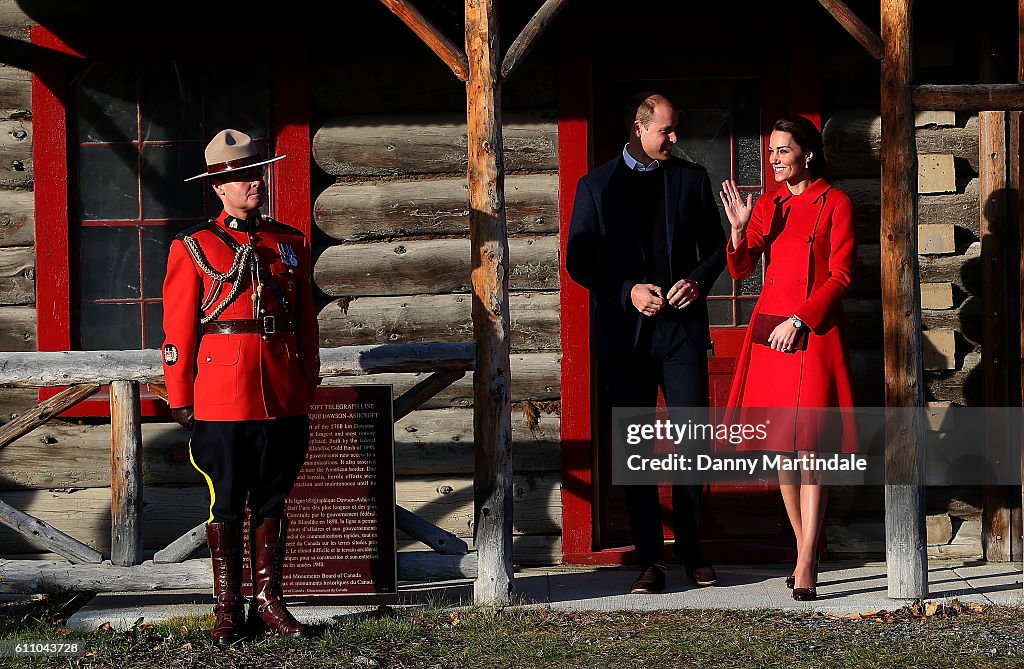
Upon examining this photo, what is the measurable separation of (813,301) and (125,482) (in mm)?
3170

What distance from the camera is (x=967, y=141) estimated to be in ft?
21.1

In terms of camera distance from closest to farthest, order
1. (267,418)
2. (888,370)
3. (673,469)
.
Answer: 1. (267,418)
2. (888,370)
3. (673,469)

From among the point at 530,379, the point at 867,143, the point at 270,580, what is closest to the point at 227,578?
the point at 270,580

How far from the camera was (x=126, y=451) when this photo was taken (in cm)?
559

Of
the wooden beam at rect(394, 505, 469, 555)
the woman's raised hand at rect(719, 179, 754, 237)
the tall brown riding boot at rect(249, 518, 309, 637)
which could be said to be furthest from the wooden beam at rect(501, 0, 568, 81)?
the tall brown riding boot at rect(249, 518, 309, 637)

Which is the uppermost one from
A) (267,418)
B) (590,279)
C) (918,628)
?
(590,279)

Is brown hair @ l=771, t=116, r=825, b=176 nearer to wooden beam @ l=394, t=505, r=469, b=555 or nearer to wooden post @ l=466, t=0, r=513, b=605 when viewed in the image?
wooden post @ l=466, t=0, r=513, b=605

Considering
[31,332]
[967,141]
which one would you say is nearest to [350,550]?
[31,332]

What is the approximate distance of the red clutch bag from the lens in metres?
5.34

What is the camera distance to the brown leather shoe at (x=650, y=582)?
5.64 meters

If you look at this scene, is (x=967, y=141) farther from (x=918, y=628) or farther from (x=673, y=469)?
(x=918, y=628)

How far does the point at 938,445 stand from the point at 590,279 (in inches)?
87.2

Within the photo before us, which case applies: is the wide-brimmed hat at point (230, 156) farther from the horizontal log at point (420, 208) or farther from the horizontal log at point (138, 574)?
the horizontal log at point (138, 574)

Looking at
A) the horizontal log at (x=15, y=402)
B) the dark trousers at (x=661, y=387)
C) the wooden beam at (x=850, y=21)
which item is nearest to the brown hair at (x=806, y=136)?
the wooden beam at (x=850, y=21)
